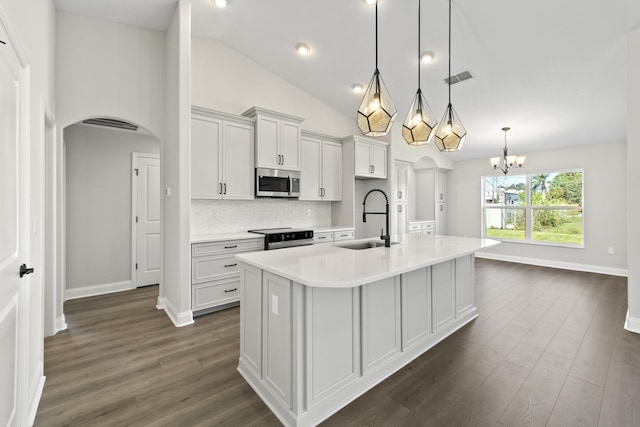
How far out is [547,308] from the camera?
361cm

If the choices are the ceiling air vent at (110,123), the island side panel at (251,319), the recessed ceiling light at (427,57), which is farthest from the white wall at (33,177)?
the recessed ceiling light at (427,57)

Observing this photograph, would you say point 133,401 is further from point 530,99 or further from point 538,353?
point 530,99

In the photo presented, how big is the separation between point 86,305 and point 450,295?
4.36 m

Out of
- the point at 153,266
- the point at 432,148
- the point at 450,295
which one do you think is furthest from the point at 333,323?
the point at 432,148

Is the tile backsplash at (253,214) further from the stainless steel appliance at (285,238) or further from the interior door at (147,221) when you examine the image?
the interior door at (147,221)

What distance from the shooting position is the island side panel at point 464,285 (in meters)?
3.03

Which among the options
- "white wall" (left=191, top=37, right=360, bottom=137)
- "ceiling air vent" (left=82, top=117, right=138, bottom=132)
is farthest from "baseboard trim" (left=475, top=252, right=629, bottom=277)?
"ceiling air vent" (left=82, top=117, right=138, bottom=132)

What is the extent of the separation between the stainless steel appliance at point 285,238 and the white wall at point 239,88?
6.37ft

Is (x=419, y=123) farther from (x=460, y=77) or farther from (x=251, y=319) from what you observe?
(x=460, y=77)

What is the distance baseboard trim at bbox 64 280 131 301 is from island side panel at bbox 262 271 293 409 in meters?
3.49

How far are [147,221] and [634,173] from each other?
6.16 m

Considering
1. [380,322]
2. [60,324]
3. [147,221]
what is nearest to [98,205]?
[147,221]

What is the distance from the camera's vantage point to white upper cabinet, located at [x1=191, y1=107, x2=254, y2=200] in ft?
11.8

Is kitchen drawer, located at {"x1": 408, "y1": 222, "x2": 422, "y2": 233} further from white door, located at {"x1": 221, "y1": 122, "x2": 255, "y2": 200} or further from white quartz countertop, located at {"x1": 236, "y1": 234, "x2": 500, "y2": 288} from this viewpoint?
white door, located at {"x1": 221, "y1": 122, "x2": 255, "y2": 200}
